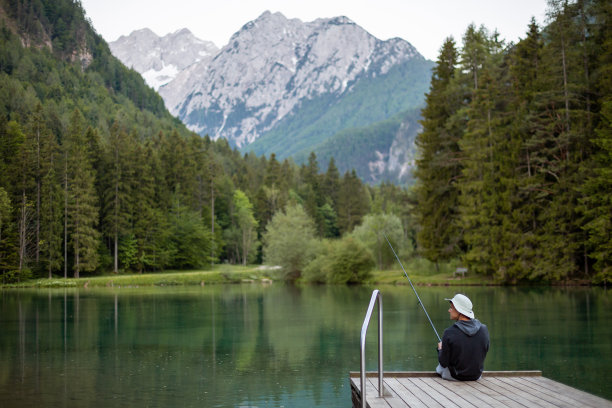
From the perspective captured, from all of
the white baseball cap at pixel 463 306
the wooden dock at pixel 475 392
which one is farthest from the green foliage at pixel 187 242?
the white baseball cap at pixel 463 306

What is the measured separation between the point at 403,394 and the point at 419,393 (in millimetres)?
260

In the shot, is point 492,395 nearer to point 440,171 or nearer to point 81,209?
point 440,171

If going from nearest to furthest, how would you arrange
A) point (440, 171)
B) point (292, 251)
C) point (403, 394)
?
point (403, 394) < point (440, 171) < point (292, 251)

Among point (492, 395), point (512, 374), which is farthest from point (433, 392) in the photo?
point (512, 374)

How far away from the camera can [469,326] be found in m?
10.4

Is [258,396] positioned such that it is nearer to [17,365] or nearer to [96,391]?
[96,391]

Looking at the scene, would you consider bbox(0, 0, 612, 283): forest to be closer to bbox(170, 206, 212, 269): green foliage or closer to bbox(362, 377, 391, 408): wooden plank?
bbox(170, 206, 212, 269): green foliage

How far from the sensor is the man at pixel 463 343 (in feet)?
33.9

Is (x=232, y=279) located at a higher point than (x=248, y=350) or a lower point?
lower

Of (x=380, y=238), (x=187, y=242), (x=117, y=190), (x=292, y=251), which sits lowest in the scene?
(x=292, y=251)

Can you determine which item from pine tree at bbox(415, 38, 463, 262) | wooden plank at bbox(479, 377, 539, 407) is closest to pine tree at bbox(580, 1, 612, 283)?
pine tree at bbox(415, 38, 463, 262)

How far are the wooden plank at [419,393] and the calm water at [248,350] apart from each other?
257 centimetres

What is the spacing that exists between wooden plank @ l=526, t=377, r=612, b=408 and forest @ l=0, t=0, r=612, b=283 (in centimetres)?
3432

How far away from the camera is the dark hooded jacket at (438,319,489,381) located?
10320 millimetres
